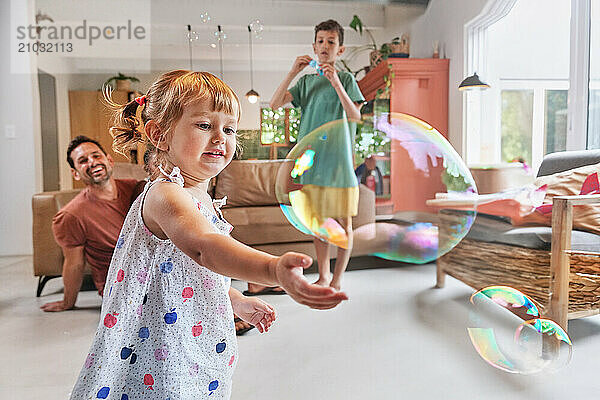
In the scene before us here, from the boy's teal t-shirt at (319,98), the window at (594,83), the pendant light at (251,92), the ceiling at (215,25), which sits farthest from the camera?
the pendant light at (251,92)

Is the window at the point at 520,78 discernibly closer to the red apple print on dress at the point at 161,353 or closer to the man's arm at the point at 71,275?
the man's arm at the point at 71,275

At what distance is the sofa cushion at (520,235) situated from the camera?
5.78 ft

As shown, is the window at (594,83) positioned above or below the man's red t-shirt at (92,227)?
above

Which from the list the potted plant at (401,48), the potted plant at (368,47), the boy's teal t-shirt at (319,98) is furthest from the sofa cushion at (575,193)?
the potted plant at (368,47)

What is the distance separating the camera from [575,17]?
2799 millimetres

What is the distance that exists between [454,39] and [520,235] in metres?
2.39

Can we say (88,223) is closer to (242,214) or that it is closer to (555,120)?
(242,214)

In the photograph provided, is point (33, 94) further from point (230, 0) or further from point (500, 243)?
point (500, 243)

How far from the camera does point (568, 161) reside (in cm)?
218

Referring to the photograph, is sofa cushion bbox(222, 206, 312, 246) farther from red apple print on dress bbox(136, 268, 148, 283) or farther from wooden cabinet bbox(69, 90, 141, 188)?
wooden cabinet bbox(69, 90, 141, 188)

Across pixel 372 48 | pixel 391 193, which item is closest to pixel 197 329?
pixel 391 193

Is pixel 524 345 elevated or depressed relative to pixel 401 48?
depressed

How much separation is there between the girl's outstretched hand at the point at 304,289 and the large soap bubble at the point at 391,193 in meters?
0.76

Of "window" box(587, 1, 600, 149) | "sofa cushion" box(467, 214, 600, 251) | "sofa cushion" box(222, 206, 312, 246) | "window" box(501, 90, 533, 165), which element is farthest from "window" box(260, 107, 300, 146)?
"sofa cushion" box(467, 214, 600, 251)
